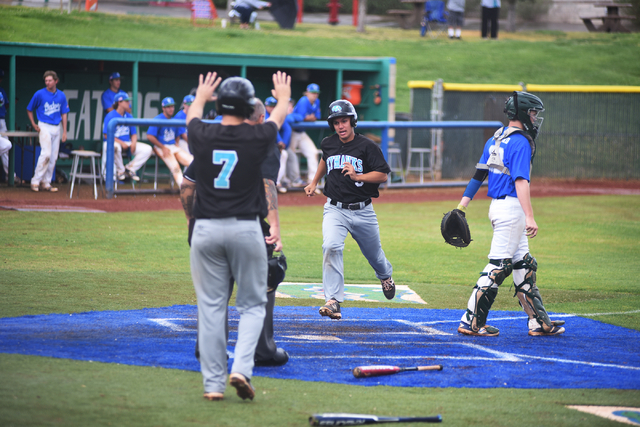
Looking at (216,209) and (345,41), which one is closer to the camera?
(216,209)

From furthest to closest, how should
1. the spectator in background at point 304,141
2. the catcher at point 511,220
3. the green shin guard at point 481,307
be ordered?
the spectator in background at point 304,141, the green shin guard at point 481,307, the catcher at point 511,220

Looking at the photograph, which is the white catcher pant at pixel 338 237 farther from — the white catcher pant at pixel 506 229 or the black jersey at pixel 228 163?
the black jersey at pixel 228 163

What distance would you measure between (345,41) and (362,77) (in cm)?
1087

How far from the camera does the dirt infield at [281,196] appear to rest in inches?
533

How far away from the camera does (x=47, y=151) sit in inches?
560

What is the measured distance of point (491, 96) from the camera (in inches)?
808

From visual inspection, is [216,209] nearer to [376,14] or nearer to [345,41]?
[345,41]

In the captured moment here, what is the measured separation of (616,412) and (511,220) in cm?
215

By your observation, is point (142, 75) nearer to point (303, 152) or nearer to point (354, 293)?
point (303, 152)

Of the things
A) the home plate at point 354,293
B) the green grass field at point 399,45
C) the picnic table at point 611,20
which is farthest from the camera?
the picnic table at point 611,20

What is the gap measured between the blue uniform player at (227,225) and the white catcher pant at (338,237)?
7.89 ft

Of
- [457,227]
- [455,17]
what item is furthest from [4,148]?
[455,17]

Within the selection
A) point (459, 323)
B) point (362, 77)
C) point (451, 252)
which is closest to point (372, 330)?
Answer: point (459, 323)

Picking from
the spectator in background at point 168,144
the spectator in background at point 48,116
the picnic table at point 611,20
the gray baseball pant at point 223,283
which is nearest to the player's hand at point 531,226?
the gray baseball pant at point 223,283
